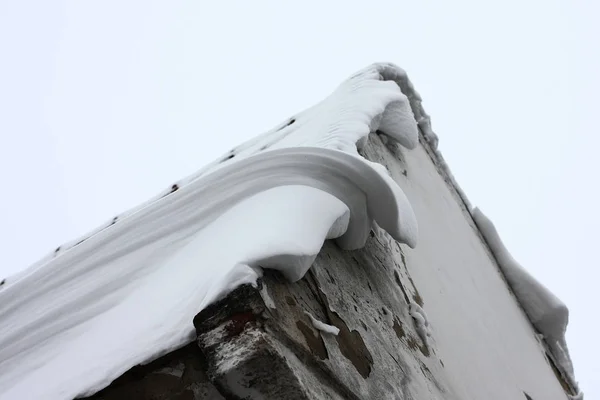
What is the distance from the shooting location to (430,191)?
265cm

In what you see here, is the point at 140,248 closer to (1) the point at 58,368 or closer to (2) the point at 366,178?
(1) the point at 58,368

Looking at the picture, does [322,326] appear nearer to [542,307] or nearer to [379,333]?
[379,333]

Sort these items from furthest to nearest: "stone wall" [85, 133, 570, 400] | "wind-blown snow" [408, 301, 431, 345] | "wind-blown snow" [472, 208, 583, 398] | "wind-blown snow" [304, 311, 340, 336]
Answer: "wind-blown snow" [472, 208, 583, 398]
"wind-blown snow" [408, 301, 431, 345]
"wind-blown snow" [304, 311, 340, 336]
"stone wall" [85, 133, 570, 400]

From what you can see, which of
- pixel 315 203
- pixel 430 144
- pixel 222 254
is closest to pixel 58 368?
pixel 222 254

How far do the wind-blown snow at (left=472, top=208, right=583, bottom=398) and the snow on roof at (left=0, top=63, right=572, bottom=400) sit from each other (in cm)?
166

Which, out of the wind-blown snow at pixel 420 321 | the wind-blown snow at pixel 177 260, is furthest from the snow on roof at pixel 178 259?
the wind-blown snow at pixel 420 321

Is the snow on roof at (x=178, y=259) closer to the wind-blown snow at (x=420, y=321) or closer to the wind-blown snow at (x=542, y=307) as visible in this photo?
the wind-blown snow at (x=420, y=321)

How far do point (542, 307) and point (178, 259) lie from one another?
2.12 m

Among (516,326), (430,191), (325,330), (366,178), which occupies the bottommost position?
(516,326)

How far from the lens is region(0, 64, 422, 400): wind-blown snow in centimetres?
94

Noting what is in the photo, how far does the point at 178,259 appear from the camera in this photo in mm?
1157

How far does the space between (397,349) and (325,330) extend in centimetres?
34

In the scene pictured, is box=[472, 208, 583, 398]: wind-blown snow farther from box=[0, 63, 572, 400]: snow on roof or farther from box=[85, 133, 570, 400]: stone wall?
box=[0, 63, 572, 400]: snow on roof

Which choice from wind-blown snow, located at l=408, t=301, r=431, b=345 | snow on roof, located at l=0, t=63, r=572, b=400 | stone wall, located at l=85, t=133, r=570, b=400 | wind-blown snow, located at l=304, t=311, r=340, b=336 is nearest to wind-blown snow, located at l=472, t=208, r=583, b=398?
stone wall, located at l=85, t=133, r=570, b=400
